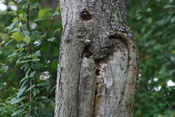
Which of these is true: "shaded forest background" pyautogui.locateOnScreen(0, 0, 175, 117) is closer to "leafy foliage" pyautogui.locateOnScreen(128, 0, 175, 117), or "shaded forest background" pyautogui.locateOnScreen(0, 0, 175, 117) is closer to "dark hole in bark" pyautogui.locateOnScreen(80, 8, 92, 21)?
"leafy foliage" pyautogui.locateOnScreen(128, 0, 175, 117)

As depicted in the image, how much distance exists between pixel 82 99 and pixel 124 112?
12.1 inches

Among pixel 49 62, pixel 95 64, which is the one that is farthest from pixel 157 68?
pixel 95 64

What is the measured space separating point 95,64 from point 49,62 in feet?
3.56

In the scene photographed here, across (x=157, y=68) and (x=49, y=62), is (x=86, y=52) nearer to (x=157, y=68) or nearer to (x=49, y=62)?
(x=49, y=62)

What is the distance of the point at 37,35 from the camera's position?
2.34 m

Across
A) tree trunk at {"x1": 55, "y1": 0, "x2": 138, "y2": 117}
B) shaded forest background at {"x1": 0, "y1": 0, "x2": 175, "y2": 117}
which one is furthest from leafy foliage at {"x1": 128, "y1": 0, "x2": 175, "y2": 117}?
tree trunk at {"x1": 55, "y1": 0, "x2": 138, "y2": 117}

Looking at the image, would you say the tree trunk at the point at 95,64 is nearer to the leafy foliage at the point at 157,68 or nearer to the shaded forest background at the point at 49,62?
the shaded forest background at the point at 49,62

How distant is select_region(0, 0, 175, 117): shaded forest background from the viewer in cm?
225

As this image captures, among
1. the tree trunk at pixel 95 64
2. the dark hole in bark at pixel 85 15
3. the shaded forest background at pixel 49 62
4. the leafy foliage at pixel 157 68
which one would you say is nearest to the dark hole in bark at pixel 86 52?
the tree trunk at pixel 95 64

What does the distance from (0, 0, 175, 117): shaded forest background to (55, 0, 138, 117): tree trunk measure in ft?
1.30

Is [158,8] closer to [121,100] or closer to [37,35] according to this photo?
[37,35]

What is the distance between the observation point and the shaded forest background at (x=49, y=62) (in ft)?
7.38

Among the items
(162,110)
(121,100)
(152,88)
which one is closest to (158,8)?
(152,88)

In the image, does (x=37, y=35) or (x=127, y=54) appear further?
(x=37, y=35)
